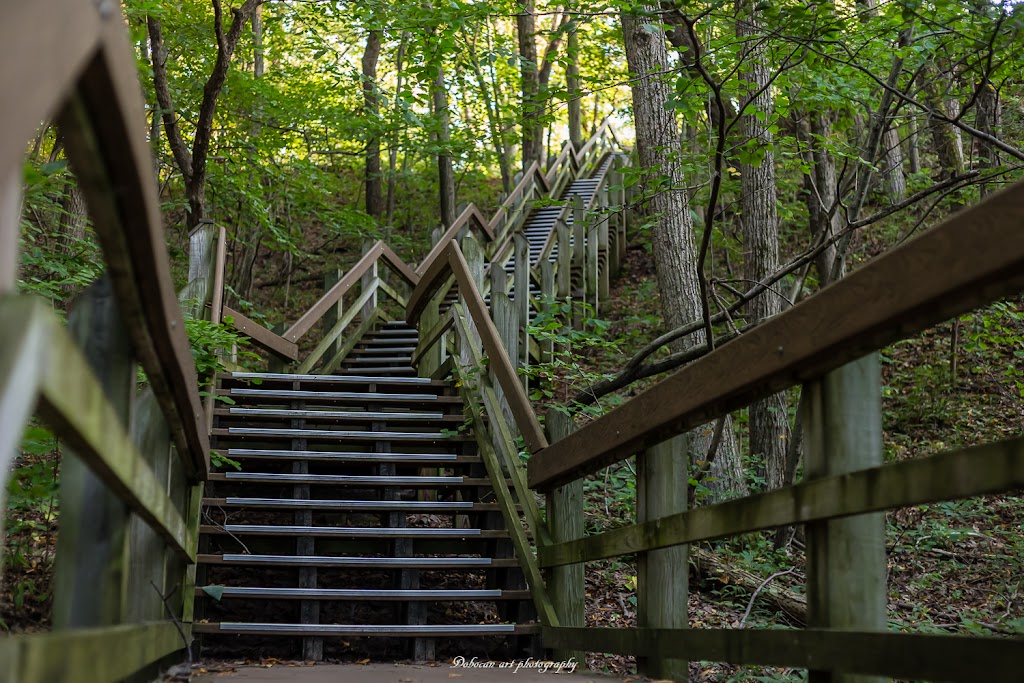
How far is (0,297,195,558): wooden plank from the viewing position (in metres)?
1.17

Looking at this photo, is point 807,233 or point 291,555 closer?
point 291,555

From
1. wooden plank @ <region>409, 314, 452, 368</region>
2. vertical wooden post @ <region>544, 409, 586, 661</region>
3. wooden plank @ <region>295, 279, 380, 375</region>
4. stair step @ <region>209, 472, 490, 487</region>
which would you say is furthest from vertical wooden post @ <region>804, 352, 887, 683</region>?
wooden plank @ <region>295, 279, 380, 375</region>

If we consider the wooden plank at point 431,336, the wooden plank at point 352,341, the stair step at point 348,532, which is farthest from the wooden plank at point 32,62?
the wooden plank at point 352,341

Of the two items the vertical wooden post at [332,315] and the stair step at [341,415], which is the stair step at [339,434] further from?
the vertical wooden post at [332,315]

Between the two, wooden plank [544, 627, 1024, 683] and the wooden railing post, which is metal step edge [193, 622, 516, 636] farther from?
the wooden railing post

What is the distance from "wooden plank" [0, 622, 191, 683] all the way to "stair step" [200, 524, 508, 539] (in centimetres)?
273

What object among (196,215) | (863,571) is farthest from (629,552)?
(196,215)

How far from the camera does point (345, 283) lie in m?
9.72

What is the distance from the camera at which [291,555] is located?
17.9 ft

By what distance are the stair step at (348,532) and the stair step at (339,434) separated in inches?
32.9

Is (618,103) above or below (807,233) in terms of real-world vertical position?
above

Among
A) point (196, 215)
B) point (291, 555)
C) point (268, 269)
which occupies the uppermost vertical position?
point (268, 269)

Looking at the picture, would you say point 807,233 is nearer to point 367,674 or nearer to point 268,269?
point 268,269

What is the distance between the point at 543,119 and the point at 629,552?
14.0ft
